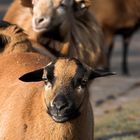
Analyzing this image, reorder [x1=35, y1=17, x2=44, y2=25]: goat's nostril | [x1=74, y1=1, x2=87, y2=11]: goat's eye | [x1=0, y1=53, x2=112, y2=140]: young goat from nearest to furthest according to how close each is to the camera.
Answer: [x1=0, y1=53, x2=112, y2=140]: young goat → [x1=35, y1=17, x2=44, y2=25]: goat's nostril → [x1=74, y1=1, x2=87, y2=11]: goat's eye

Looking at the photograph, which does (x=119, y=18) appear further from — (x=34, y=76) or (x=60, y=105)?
(x=60, y=105)

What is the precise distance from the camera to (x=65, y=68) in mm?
5652

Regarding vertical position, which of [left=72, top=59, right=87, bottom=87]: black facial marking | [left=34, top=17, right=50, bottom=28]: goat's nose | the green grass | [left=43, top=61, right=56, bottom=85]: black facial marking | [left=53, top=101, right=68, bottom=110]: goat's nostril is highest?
[left=43, top=61, right=56, bottom=85]: black facial marking

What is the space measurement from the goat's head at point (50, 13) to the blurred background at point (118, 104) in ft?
6.20

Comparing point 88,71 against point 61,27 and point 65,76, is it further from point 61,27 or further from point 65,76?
point 61,27

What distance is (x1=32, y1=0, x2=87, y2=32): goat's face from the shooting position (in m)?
8.77

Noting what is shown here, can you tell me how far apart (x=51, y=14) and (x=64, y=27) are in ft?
1.45

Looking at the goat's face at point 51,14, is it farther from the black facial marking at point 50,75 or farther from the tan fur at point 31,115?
the black facial marking at point 50,75

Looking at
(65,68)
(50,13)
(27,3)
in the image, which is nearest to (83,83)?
(65,68)

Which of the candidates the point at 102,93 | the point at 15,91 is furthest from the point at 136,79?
the point at 15,91

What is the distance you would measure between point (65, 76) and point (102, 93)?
8.41 metres

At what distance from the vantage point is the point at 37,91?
616cm

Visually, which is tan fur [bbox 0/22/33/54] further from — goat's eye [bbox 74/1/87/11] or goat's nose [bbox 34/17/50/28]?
goat's eye [bbox 74/1/87/11]

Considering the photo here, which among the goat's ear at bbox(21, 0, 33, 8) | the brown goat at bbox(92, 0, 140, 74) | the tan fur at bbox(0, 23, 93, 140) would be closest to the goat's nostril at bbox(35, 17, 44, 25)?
the goat's ear at bbox(21, 0, 33, 8)
